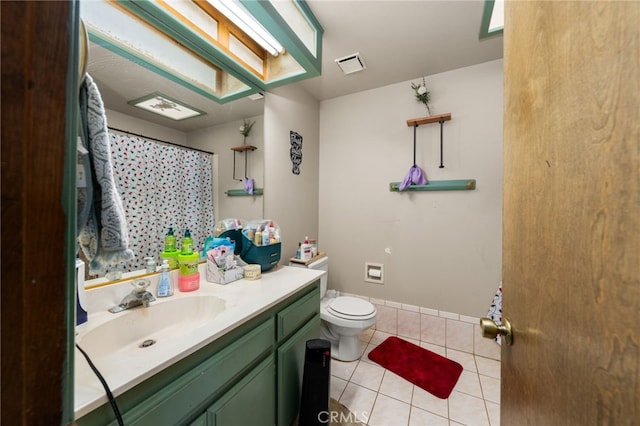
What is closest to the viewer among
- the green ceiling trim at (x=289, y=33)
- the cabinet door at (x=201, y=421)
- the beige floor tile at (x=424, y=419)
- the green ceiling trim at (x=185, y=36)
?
the cabinet door at (x=201, y=421)

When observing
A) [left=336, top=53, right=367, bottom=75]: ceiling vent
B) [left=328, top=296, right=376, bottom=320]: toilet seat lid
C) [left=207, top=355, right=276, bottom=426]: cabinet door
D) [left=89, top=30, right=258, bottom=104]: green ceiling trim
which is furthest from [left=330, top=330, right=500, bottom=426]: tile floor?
[left=336, top=53, right=367, bottom=75]: ceiling vent

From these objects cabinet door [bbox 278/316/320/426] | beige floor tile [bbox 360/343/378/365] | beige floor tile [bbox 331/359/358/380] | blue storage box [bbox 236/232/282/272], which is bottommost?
beige floor tile [bbox 331/359/358/380]

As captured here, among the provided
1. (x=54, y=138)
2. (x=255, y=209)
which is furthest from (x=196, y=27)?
(x=54, y=138)

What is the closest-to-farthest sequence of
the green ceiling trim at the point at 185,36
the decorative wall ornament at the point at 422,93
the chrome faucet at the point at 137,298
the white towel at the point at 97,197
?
1. the white towel at the point at 97,197
2. the chrome faucet at the point at 137,298
3. the green ceiling trim at the point at 185,36
4. the decorative wall ornament at the point at 422,93

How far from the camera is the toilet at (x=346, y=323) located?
1783 millimetres

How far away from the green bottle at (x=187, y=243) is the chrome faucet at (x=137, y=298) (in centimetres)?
25

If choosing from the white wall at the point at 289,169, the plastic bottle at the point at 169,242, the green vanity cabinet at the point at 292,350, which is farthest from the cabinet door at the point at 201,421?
A: the white wall at the point at 289,169

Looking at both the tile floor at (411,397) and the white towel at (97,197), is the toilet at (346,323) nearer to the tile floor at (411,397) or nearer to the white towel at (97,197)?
the tile floor at (411,397)

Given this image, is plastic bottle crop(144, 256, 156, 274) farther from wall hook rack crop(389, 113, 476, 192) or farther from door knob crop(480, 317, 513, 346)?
wall hook rack crop(389, 113, 476, 192)

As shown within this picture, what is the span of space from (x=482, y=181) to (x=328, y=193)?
141cm

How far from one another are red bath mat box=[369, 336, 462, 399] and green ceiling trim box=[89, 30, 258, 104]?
221 cm

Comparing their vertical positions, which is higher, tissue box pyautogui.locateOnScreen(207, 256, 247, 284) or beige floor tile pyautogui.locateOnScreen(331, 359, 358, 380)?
tissue box pyautogui.locateOnScreen(207, 256, 247, 284)

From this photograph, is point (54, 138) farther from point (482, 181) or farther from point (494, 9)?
point (482, 181)

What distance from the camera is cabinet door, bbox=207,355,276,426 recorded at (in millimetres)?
819
